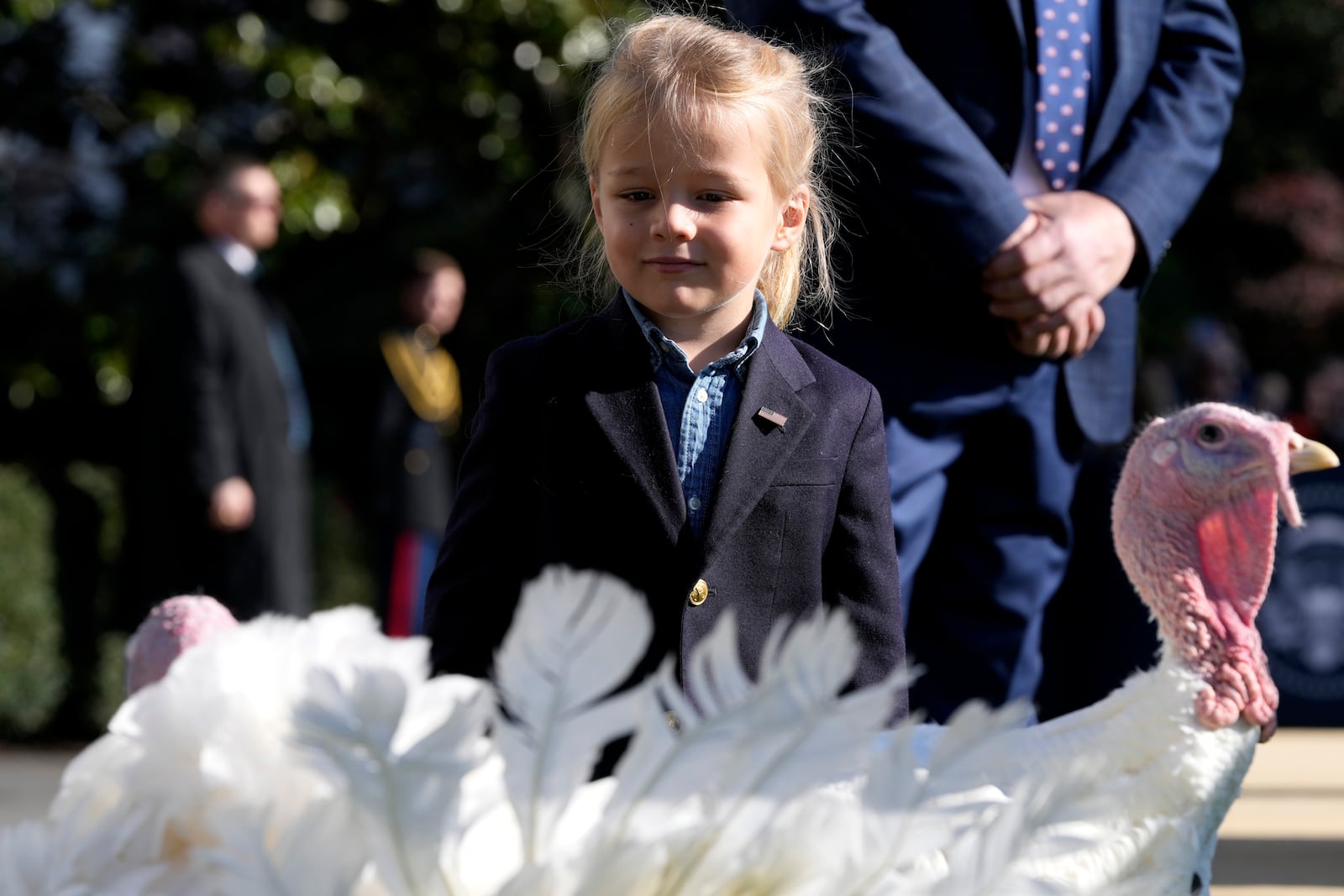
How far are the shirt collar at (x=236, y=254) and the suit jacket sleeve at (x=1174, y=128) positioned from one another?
15.1ft

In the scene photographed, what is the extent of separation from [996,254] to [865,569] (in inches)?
32.8

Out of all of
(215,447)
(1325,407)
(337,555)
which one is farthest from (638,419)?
(1325,407)

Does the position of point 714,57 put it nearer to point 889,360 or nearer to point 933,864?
point 889,360

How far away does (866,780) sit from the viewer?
3.33ft

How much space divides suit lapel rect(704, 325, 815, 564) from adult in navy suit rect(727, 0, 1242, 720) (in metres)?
0.72

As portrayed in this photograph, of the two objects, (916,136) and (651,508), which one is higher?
(916,136)

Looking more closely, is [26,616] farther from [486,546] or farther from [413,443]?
[486,546]

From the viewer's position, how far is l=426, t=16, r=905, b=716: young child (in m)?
2.33

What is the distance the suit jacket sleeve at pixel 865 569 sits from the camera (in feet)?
7.87

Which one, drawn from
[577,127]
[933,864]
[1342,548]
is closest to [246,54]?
[1342,548]

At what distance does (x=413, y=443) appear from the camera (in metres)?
8.66

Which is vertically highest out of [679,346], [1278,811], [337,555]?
[679,346]

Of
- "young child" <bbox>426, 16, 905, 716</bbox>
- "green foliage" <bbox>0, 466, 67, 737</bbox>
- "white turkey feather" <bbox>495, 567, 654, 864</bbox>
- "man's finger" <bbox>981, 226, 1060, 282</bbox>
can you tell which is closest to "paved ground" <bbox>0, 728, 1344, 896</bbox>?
"green foliage" <bbox>0, 466, 67, 737</bbox>

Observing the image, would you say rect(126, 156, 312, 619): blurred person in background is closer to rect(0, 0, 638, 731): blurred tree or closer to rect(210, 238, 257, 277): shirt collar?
rect(210, 238, 257, 277): shirt collar
